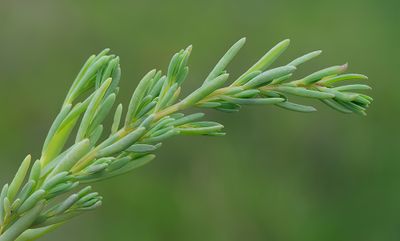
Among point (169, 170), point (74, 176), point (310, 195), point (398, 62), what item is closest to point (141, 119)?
point (74, 176)

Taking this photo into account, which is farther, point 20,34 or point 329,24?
point 329,24

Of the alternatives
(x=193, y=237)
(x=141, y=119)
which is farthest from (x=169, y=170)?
(x=141, y=119)

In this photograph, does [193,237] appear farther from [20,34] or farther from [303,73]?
[20,34]

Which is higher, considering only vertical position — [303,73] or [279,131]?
[303,73]

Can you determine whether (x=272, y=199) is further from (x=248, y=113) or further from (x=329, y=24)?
(x=329, y=24)

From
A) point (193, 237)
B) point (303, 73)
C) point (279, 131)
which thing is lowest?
point (193, 237)

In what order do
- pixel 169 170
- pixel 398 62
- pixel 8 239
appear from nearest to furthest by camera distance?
pixel 8 239, pixel 169 170, pixel 398 62

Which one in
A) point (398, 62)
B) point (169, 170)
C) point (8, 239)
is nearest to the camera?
point (8, 239)
